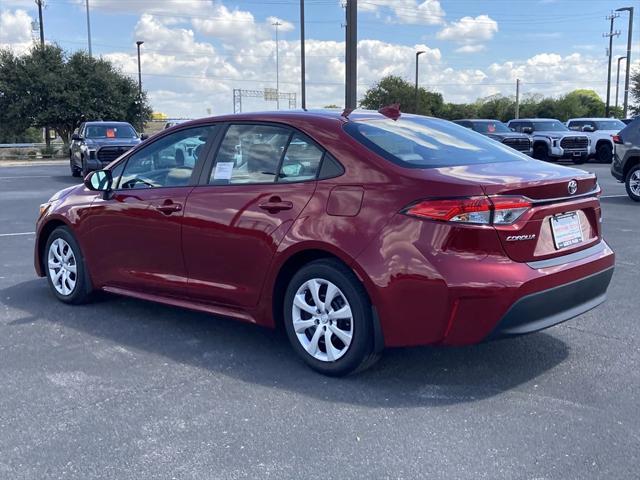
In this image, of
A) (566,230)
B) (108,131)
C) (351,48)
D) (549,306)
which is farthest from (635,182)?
(108,131)

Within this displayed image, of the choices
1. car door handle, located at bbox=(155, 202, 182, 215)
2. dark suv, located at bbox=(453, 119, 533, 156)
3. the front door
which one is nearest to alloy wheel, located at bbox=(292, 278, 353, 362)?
the front door

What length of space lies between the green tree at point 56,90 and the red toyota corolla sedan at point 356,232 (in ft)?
129

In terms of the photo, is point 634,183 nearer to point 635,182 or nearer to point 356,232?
point 635,182

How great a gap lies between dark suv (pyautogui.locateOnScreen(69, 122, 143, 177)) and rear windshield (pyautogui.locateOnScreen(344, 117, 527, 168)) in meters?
16.0

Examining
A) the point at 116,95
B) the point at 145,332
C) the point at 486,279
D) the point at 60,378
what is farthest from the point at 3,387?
the point at 116,95

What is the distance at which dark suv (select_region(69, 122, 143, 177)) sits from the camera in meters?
19.9

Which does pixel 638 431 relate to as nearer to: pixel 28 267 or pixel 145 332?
pixel 145 332

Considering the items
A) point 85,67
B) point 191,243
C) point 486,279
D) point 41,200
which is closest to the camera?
point 486,279

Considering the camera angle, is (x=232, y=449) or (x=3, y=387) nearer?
(x=232, y=449)

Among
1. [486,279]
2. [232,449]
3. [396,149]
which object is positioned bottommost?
[232,449]

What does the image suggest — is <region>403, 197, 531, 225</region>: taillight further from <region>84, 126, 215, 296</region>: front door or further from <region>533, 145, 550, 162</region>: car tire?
<region>533, 145, 550, 162</region>: car tire

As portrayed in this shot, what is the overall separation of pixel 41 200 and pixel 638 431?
13615 mm

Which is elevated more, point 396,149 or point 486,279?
point 396,149

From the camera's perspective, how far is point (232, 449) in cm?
345
